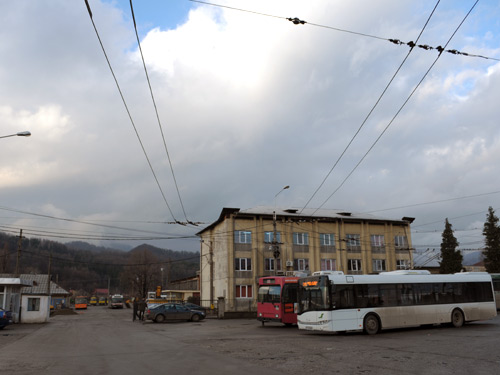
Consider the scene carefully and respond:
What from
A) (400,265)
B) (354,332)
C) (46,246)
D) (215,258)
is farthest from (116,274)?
(354,332)

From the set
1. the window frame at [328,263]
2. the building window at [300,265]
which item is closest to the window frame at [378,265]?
the window frame at [328,263]

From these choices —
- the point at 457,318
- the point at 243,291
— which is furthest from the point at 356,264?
the point at 457,318

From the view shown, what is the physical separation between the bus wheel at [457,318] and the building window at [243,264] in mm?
27909

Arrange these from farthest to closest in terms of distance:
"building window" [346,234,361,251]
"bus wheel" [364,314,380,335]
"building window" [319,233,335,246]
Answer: "building window" [346,234,361,251] < "building window" [319,233,335,246] < "bus wheel" [364,314,380,335]

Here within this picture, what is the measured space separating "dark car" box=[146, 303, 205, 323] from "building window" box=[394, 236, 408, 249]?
1261 inches

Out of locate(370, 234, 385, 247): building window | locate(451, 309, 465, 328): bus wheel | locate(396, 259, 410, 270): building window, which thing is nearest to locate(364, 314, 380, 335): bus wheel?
locate(451, 309, 465, 328): bus wheel

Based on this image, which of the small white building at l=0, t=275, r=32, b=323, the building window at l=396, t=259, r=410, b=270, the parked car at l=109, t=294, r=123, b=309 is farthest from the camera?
the parked car at l=109, t=294, r=123, b=309

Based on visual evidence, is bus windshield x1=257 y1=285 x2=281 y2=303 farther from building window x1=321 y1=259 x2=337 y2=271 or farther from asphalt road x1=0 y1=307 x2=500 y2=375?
building window x1=321 y1=259 x2=337 y2=271

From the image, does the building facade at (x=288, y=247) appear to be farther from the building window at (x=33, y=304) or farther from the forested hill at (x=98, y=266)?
the forested hill at (x=98, y=266)

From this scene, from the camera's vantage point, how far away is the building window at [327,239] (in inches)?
2009

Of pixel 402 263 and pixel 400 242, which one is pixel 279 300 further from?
pixel 400 242

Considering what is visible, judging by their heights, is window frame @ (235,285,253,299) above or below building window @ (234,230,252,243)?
below

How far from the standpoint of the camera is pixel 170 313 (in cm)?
3225

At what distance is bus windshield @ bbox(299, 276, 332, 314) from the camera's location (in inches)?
709
